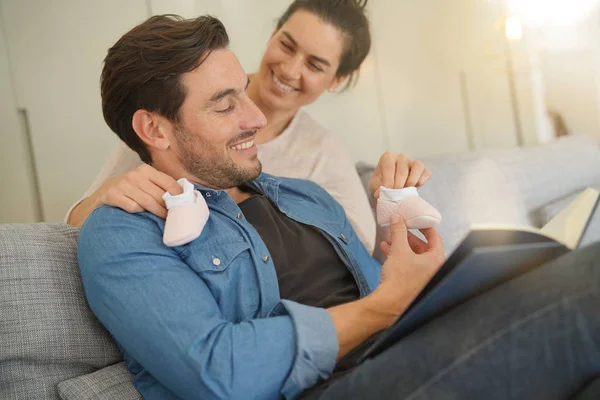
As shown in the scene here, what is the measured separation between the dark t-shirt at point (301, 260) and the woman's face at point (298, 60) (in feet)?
1.77

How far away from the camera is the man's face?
1.21 meters

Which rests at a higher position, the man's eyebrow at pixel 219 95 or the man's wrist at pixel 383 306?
the man's eyebrow at pixel 219 95

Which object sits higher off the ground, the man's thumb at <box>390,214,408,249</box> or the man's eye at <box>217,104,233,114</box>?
the man's eye at <box>217,104,233,114</box>

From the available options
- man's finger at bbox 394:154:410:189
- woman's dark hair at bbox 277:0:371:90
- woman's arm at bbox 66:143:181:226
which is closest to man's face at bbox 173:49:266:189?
woman's arm at bbox 66:143:181:226

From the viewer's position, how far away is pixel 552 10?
3.62 metres

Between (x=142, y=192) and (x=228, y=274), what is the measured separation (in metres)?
0.20

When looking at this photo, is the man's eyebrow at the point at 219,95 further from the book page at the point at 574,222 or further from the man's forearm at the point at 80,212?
the book page at the point at 574,222

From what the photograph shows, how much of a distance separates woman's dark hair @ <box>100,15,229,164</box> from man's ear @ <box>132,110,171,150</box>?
0.05ft

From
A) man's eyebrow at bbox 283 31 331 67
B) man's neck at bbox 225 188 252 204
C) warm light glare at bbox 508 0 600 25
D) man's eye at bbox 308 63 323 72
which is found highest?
warm light glare at bbox 508 0 600 25

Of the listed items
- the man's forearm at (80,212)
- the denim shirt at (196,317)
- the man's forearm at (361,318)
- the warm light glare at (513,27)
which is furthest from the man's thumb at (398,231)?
the warm light glare at (513,27)

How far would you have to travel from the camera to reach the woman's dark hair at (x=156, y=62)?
1180mm

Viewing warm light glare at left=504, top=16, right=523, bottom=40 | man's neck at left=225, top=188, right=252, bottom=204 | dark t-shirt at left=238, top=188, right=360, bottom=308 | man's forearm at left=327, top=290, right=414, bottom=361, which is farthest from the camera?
warm light glare at left=504, top=16, right=523, bottom=40

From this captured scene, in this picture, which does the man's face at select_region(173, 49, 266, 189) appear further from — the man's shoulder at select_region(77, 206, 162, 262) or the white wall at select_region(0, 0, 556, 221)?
the white wall at select_region(0, 0, 556, 221)

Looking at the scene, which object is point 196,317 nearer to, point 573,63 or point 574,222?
point 574,222
